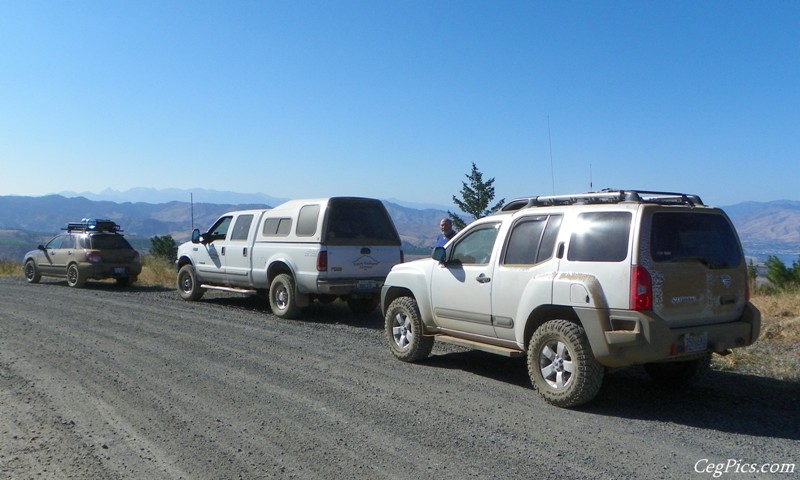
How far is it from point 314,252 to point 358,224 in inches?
41.8

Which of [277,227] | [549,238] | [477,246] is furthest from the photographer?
[277,227]

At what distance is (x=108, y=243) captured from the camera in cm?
2009

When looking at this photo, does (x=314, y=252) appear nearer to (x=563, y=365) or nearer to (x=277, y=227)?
(x=277, y=227)

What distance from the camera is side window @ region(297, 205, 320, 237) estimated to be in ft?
42.2

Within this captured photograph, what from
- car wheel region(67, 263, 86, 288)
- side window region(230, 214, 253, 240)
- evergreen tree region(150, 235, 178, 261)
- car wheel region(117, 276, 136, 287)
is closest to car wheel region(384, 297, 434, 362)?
side window region(230, 214, 253, 240)

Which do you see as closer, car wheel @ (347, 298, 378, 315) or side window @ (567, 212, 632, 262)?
side window @ (567, 212, 632, 262)

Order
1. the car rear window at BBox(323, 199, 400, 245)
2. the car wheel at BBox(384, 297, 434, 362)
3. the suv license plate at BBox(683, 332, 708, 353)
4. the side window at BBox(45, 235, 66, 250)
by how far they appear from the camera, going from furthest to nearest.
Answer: the side window at BBox(45, 235, 66, 250), the car rear window at BBox(323, 199, 400, 245), the car wheel at BBox(384, 297, 434, 362), the suv license plate at BBox(683, 332, 708, 353)

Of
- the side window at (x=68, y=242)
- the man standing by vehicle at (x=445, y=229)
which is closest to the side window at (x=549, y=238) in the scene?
the man standing by vehicle at (x=445, y=229)

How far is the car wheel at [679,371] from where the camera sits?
735 cm

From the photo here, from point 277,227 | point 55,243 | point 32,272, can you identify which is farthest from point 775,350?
point 32,272

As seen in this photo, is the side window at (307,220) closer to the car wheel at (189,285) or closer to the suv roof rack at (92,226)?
the car wheel at (189,285)

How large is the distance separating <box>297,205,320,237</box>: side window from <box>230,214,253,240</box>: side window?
188 cm

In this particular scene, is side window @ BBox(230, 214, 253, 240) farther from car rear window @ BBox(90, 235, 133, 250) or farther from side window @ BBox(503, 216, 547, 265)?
side window @ BBox(503, 216, 547, 265)

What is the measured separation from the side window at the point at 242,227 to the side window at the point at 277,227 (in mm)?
684
